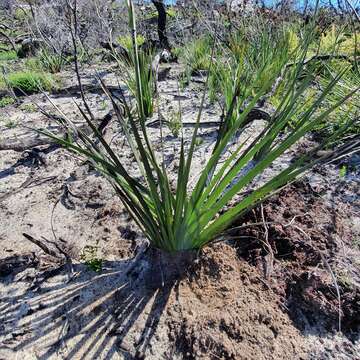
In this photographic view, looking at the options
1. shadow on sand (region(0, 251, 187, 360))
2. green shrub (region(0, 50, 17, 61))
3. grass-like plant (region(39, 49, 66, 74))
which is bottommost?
green shrub (region(0, 50, 17, 61))

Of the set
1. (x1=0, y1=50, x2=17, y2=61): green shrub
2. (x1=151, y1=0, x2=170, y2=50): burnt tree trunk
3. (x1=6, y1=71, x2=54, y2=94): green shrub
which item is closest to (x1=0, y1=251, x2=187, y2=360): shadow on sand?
(x1=6, y1=71, x2=54, y2=94): green shrub

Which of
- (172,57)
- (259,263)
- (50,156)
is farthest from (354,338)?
(172,57)

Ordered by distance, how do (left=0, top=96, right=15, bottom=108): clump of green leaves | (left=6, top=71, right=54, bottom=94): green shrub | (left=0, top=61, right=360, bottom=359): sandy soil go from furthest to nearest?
(left=6, top=71, right=54, bottom=94): green shrub < (left=0, top=96, right=15, bottom=108): clump of green leaves < (left=0, top=61, right=360, bottom=359): sandy soil

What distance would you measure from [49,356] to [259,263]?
0.79 metres

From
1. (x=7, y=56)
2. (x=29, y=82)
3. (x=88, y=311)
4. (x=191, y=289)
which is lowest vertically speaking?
(x=7, y=56)

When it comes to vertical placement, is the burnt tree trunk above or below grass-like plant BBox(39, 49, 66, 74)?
above

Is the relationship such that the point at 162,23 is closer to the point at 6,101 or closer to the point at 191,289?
the point at 6,101

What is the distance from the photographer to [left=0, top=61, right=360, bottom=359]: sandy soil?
110 cm

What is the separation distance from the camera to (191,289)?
48.4 inches

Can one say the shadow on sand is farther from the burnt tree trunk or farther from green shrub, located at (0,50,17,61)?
green shrub, located at (0,50,17,61)

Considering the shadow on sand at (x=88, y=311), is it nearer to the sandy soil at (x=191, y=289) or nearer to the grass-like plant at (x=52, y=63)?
the sandy soil at (x=191, y=289)

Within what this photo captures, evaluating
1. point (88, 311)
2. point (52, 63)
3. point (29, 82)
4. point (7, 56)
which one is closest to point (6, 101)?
point (29, 82)

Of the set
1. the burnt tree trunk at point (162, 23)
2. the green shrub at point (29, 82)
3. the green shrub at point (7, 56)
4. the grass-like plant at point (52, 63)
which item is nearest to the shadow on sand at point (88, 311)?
the green shrub at point (29, 82)

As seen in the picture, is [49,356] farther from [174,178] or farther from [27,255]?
[174,178]
